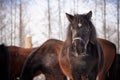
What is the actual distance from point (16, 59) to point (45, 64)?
4.25 ft

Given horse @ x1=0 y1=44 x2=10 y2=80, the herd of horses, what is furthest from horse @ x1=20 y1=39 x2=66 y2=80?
horse @ x1=0 y1=44 x2=10 y2=80

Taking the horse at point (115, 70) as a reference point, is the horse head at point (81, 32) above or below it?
above

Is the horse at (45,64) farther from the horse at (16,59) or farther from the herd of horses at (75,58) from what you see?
the horse at (16,59)

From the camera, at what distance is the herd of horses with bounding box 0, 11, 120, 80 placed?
4512 mm

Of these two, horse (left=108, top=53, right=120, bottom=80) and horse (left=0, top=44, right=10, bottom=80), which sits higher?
horse (left=0, top=44, right=10, bottom=80)

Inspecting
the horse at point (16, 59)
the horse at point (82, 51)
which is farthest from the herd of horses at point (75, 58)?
the horse at point (16, 59)

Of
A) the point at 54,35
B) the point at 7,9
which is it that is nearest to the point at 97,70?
the point at 54,35

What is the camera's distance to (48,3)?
49.3ft

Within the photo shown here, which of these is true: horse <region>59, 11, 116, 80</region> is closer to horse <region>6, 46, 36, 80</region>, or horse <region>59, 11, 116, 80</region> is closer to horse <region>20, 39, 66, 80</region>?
horse <region>20, 39, 66, 80</region>

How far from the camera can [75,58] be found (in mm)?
4777

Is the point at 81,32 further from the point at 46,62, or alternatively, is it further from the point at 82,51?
the point at 46,62

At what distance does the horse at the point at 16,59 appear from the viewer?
6.93 meters

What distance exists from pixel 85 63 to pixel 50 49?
1.47 metres

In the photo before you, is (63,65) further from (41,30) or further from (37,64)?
(41,30)
